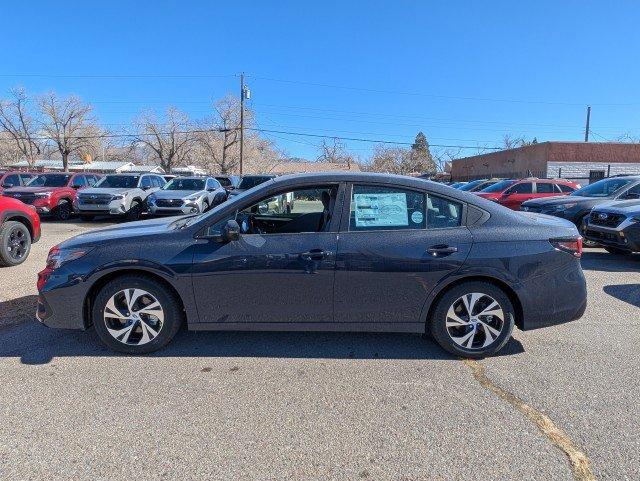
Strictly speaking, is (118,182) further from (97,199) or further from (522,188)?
(522,188)

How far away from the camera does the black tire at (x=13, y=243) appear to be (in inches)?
272

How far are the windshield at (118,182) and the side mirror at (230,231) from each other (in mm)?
13341

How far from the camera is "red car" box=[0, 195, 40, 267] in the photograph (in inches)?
273

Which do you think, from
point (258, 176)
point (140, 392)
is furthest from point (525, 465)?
point (258, 176)

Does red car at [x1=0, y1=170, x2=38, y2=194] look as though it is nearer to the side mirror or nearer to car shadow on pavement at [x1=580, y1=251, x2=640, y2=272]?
the side mirror

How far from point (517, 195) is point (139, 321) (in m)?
14.8

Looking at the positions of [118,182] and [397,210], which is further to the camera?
[118,182]

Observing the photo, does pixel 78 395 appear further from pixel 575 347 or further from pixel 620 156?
pixel 620 156

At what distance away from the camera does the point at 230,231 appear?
3488mm

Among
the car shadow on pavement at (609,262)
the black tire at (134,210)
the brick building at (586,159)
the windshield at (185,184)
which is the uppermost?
the brick building at (586,159)

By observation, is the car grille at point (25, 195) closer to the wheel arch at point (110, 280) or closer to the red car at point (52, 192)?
the red car at point (52, 192)

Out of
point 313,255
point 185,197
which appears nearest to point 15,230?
point 313,255

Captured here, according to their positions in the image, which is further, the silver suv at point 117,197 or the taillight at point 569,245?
the silver suv at point 117,197

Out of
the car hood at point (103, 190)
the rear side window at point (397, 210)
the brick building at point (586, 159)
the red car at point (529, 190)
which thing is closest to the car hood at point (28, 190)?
the car hood at point (103, 190)
